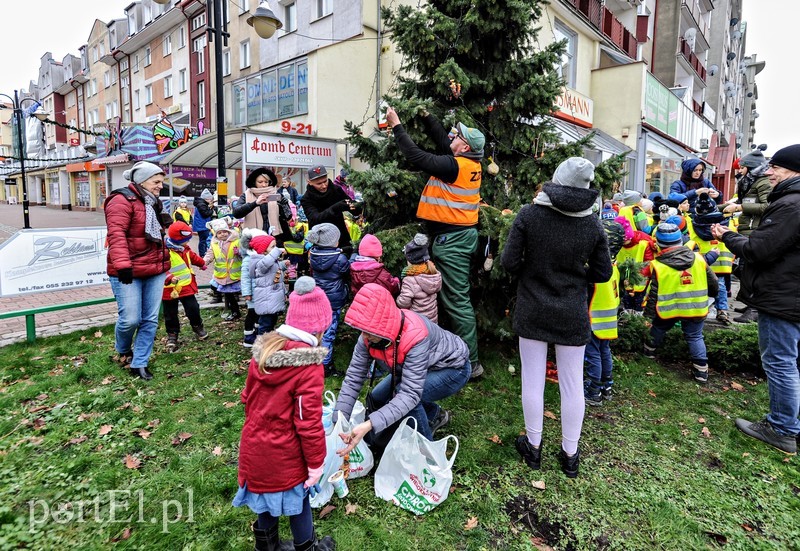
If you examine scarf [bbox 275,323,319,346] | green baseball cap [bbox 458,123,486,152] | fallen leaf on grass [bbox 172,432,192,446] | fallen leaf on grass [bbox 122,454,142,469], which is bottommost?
fallen leaf on grass [bbox 122,454,142,469]

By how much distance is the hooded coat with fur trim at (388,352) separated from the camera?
8.33 feet

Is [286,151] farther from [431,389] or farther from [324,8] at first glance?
[431,389]

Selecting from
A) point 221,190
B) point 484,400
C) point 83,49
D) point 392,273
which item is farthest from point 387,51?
point 83,49

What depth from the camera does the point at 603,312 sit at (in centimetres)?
393

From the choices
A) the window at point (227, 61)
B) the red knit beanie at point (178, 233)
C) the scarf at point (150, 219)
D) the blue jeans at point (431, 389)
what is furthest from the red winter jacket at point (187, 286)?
the window at point (227, 61)

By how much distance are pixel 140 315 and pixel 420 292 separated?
2743 mm

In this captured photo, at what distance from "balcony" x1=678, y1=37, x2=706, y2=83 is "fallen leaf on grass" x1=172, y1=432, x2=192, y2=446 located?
2664 cm

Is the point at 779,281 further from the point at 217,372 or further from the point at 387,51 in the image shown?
the point at 387,51

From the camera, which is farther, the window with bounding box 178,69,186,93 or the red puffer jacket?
the window with bounding box 178,69,186,93

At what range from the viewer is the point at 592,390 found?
401 cm

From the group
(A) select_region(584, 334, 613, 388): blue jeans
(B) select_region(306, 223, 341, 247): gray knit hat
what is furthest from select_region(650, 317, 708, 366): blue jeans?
(B) select_region(306, 223, 341, 247): gray knit hat

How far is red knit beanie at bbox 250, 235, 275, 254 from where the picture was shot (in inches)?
188

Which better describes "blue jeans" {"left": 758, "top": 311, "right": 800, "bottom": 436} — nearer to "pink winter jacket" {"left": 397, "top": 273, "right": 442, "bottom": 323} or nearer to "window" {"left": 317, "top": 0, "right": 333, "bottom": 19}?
"pink winter jacket" {"left": 397, "top": 273, "right": 442, "bottom": 323}

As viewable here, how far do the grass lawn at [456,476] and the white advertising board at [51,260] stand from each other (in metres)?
1.51
